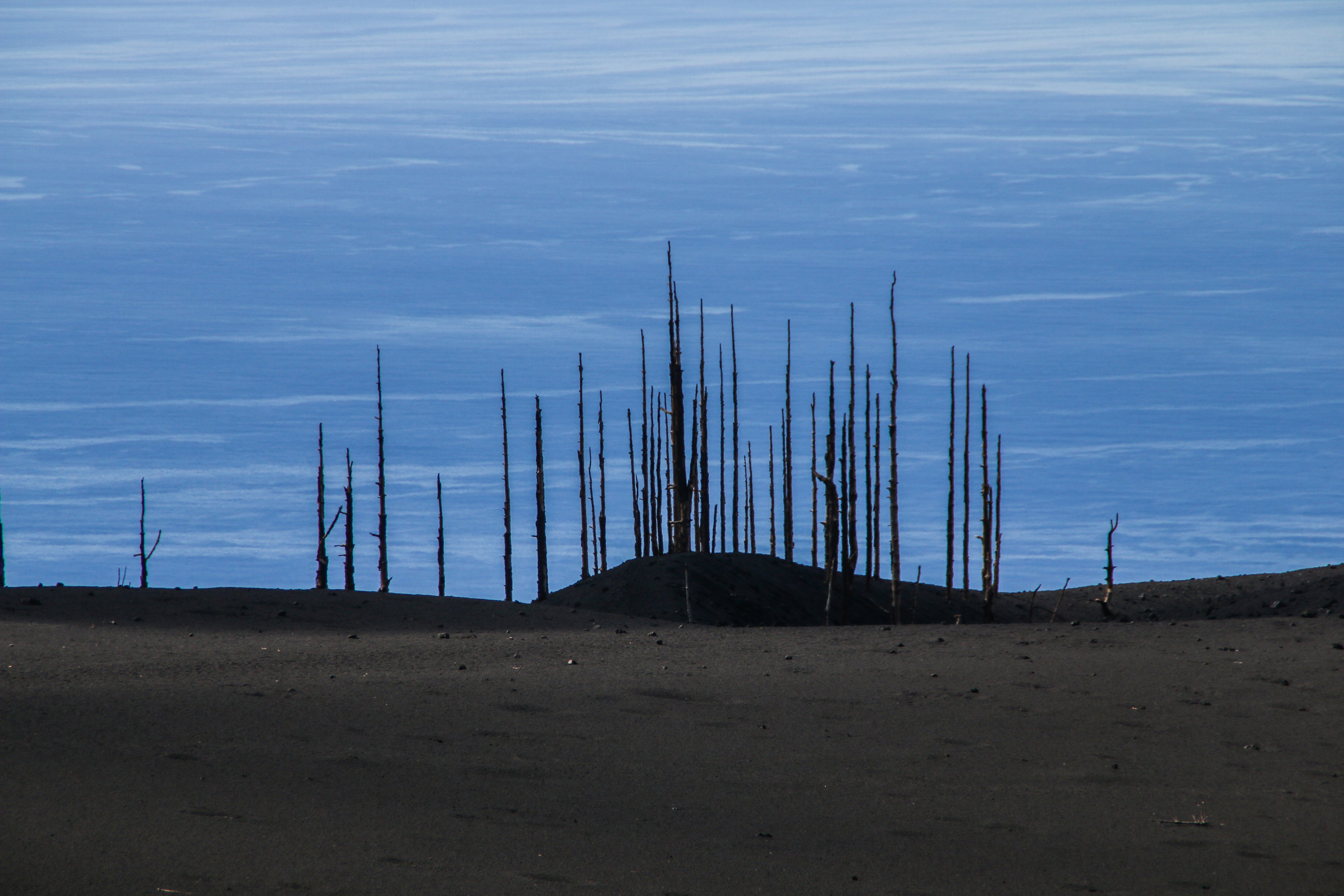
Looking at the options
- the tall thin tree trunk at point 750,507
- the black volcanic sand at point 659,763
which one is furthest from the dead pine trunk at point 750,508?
the black volcanic sand at point 659,763

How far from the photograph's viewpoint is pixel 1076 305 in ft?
489

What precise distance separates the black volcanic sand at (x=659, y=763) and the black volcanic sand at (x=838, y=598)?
4.62 meters

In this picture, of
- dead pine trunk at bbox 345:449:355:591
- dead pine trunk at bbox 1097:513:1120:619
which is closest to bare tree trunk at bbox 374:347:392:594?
dead pine trunk at bbox 345:449:355:591

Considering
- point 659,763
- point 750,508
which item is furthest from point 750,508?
point 659,763

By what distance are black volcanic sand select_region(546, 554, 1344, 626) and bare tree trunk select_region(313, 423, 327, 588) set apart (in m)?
7.91

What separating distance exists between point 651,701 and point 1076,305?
146916 millimetres

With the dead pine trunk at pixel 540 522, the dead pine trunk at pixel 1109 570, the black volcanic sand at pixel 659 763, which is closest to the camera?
the black volcanic sand at pixel 659 763

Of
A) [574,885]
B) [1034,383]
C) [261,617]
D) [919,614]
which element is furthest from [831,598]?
[1034,383]

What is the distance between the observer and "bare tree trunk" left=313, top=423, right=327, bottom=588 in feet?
86.9

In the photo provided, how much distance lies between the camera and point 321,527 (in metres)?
27.4

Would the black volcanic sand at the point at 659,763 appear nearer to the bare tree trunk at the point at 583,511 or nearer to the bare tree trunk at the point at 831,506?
the bare tree trunk at the point at 831,506

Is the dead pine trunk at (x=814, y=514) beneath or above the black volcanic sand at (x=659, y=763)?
above

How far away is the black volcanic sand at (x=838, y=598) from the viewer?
58.8 feet

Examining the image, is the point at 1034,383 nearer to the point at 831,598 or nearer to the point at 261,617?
the point at 831,598
